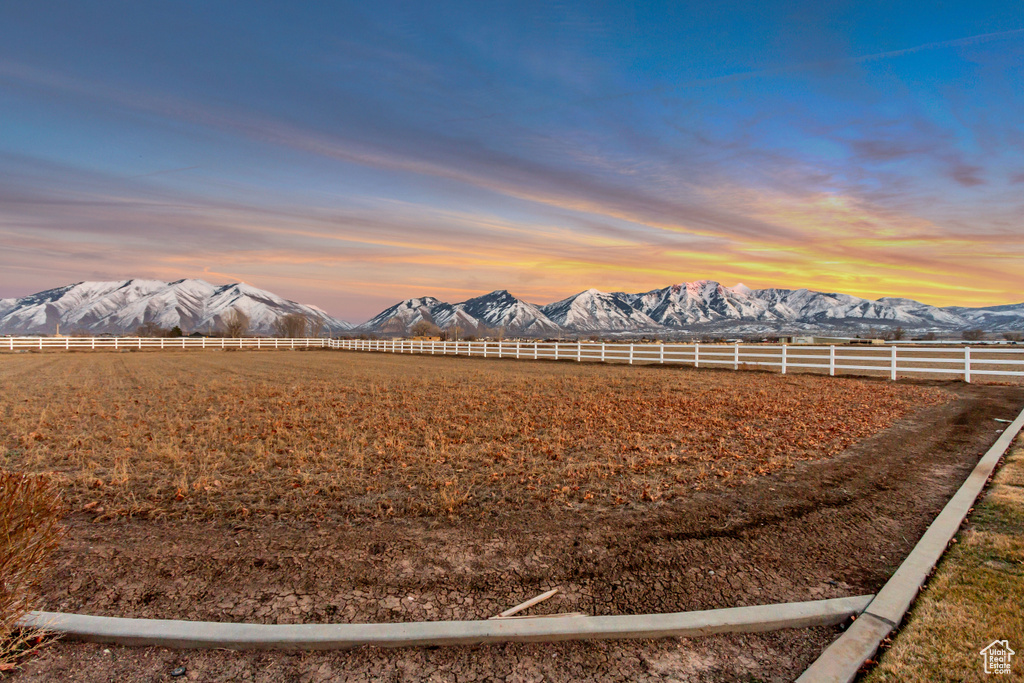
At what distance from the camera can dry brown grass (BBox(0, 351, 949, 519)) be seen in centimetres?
675

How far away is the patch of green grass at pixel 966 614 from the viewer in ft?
11.0

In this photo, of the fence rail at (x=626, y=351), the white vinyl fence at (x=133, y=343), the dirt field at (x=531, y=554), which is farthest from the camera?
the white vinyl fence at (x=133, y=343)

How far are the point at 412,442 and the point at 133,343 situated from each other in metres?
60.7

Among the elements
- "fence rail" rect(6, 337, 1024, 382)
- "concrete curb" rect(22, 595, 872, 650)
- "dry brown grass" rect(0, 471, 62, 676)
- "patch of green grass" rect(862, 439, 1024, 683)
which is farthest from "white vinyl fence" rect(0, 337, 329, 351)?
"patch of green grass" rect(862, 439, 1024, 683)

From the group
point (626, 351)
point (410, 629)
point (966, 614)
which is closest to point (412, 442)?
point (410, 629)

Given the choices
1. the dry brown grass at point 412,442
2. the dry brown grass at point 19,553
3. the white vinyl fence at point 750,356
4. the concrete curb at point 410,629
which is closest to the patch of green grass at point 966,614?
the concrete curb at point 410,629

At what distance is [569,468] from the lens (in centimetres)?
793

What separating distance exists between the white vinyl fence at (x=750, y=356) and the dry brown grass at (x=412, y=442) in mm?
6378

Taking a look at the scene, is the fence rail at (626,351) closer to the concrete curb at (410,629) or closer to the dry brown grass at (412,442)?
the dry brown grass at (412,442)

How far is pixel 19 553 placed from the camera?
3477 millimetres

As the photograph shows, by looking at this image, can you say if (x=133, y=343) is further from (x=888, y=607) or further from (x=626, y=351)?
(x=888, y=607)

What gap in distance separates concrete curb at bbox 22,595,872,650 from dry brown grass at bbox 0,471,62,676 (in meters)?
0.16

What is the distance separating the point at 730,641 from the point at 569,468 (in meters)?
4.26

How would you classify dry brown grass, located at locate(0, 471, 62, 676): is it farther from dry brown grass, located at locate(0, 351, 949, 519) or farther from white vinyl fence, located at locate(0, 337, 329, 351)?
white vinyl fence, located at locate(0, 337, 329, 351)
